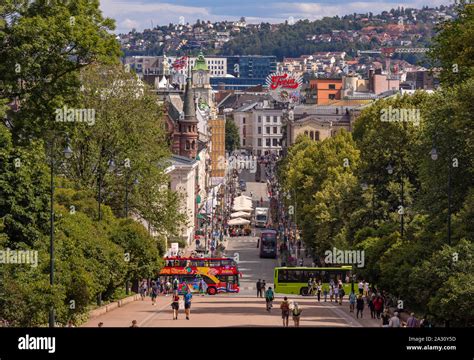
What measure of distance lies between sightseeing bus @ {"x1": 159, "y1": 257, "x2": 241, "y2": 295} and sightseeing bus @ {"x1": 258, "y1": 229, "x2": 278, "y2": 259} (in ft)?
129

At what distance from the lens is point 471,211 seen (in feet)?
172

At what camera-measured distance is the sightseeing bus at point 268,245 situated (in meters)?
123

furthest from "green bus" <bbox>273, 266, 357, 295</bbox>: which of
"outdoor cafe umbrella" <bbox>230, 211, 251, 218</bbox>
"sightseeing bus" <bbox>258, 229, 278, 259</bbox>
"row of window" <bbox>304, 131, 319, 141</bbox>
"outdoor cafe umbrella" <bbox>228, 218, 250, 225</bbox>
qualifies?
"row of window" <bbox>304, 131, 319, 141</bbox>

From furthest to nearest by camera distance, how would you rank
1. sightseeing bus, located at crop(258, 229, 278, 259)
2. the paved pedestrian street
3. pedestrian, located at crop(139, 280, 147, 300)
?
sightseeing bus, located at crop(258, 229, 278, 259) → pedestrian, located at crop(139, 280, 147, 300) → the paved pedestrian street

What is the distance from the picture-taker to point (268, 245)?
12325 centimetres

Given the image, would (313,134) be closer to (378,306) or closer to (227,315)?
(378,306)

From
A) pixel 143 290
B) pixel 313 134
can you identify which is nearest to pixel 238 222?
pixel 313 134

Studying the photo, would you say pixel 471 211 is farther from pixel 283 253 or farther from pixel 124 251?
pixel 283 253

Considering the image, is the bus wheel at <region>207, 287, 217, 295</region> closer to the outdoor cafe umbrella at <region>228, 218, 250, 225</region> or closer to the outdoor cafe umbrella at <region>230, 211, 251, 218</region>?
the outdoor cafe umbrella at <region>228, 218, 250, 225</region>

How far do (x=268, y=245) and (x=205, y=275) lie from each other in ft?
132

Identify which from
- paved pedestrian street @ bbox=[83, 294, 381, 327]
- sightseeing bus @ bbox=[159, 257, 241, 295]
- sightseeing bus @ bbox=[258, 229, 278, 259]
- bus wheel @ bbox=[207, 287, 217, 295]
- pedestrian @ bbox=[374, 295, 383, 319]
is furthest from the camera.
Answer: sightseeing bus @ bbox=[258, 229, 278, 259]

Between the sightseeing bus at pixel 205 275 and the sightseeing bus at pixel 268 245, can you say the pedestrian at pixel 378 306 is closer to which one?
the sightseeing bus at pixel 205 275

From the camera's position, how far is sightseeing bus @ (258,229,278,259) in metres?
123
